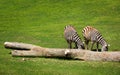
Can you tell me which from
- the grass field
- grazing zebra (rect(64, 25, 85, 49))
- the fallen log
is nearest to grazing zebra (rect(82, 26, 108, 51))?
grazing zebra (rect(64, 25, 85, 49))

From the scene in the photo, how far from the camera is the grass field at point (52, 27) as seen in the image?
17500 millimetres

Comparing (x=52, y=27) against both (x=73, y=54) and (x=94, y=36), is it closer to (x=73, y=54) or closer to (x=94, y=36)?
(x=94, y=36)

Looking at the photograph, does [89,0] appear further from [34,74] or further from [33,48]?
[34,74]

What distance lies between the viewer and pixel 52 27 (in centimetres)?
3200

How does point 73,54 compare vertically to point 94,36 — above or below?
below

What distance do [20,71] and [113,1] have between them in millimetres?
26675

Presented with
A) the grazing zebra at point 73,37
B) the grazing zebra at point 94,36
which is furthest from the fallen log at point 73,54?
the grazing zebra at point 73,37

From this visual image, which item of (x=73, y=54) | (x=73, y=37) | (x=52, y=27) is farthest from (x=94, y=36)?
(x=52, y=27)

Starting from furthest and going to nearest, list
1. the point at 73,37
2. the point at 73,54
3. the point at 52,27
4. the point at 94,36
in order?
the point at 52,27 < the point at 73,37 < the point at 94,36 < the point at 73,54

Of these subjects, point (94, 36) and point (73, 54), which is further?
point (94, 36)

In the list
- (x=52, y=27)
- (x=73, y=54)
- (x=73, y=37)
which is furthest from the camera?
(x=52, y=27)

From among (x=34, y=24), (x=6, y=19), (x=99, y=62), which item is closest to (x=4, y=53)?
(x=99, y=62)

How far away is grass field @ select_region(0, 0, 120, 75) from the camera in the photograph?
57.4 feet

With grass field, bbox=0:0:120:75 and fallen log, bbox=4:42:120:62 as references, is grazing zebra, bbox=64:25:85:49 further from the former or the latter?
fallen log, bbox=4:42:120:62
